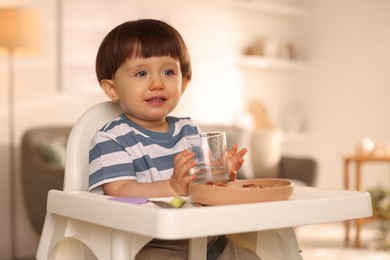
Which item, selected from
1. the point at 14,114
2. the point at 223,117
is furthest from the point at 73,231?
the point at 223,117

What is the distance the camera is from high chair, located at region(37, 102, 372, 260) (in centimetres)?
111

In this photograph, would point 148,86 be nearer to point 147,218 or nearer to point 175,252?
point 175,252

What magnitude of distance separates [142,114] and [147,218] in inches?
23.0

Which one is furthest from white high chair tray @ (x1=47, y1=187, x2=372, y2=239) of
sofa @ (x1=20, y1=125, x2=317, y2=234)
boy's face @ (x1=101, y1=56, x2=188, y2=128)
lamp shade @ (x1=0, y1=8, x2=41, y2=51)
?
lamp shade @ (x1=0, y1=8, x2=41, y2=51)

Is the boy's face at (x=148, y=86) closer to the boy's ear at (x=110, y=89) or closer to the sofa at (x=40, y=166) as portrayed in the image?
the boy's ear at (x=110, y=89)

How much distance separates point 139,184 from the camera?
4.83 feet

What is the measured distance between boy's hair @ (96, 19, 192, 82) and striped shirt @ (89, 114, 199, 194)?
15 centimetres

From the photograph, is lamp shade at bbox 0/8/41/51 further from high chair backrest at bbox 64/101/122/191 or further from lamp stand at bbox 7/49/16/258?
high chair backrest at bbox 64/101/122/191

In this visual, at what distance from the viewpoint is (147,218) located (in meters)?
1.10

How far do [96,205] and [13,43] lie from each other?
3.00m

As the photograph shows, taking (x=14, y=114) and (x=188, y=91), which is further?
(x=188, y=91)

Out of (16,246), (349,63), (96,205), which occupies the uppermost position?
(349,63)

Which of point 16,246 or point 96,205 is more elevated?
point 96,205

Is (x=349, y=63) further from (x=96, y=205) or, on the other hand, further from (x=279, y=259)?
(x=96, y=205)
